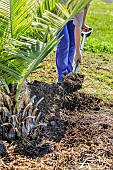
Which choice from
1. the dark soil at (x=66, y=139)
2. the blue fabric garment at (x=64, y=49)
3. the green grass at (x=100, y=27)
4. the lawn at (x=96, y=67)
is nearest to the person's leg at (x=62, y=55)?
the blue fabric garment at (x=64, y=49)

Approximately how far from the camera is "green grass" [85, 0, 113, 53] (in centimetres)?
736

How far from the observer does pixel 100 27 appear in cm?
957

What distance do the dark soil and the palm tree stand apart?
19 cm

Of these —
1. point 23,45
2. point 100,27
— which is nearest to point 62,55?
point 23,45

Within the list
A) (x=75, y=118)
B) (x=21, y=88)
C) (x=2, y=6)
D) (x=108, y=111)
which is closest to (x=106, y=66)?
(x=108, y=111)

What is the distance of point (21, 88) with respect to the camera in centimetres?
330

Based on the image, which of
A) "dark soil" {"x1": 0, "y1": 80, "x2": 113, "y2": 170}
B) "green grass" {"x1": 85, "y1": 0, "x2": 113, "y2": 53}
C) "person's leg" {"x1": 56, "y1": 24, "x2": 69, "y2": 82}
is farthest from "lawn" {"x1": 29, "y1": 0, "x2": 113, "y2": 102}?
"dark soil" {"x1": 0, "y1": 80, "x2": 113, "y2": 170}

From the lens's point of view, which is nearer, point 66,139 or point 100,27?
point 66,139

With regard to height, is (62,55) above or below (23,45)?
below

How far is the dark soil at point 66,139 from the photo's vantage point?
316 centimetres

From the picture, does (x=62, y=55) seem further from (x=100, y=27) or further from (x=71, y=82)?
(x=100, y=27)

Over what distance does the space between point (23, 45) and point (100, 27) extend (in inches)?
267

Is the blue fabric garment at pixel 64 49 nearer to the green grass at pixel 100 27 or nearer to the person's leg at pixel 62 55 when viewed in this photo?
the person's leg at pixel 62 55

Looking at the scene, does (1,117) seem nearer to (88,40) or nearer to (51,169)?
(51,169)
